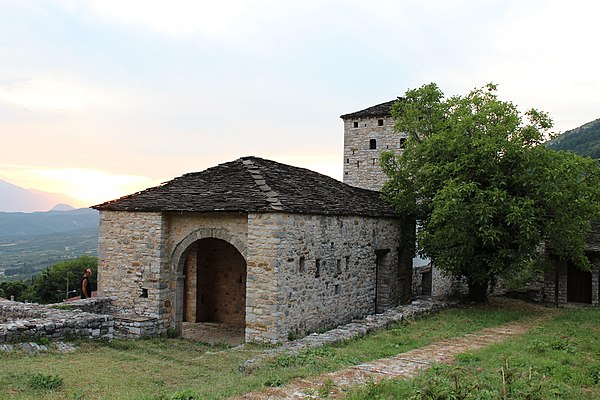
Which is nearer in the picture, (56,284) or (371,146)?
(371,146)

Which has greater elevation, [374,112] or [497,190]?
[374,112]

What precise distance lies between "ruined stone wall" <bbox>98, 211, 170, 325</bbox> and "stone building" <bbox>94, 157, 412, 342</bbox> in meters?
0.03

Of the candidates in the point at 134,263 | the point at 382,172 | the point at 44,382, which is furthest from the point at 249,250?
the point at 382,172

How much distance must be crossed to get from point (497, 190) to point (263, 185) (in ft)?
20.8

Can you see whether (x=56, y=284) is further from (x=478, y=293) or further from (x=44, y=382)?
(x=44, y=382)

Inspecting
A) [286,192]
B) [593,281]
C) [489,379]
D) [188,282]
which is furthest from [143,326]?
[593,281]

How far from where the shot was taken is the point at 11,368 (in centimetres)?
870

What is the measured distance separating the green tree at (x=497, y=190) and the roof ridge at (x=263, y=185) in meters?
4.73

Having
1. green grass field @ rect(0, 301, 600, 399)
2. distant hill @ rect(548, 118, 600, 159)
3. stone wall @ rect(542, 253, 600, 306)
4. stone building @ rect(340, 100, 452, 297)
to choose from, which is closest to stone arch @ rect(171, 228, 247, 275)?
green grass field @ rect(0, 301, 600, 399)

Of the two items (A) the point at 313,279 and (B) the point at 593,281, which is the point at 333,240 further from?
(B) the point at 593,281

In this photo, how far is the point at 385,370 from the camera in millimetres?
8055

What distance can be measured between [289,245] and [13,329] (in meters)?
5.99

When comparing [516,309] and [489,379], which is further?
[516,309]

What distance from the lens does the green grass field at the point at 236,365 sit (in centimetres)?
736
